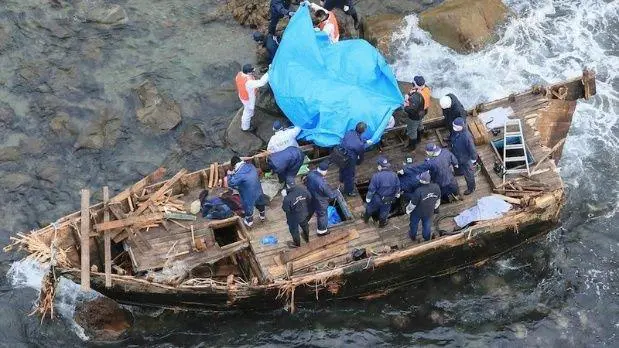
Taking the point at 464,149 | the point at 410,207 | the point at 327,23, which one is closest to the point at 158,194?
the point at 410,207

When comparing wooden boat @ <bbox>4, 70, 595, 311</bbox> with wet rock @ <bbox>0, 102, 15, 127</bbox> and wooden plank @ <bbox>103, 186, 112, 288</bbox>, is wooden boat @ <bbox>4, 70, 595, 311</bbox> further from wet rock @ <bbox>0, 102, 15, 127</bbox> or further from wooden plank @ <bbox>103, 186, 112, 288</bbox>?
wet rock @ <bbox>0, 102, 15, 127</bbox>

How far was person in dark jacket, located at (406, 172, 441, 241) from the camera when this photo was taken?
45.1ft

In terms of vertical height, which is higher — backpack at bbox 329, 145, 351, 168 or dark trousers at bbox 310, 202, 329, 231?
backpack at bbox 329, 145, 351, 168

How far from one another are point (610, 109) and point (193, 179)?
11.5 metres

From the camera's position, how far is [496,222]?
1460 centimetres

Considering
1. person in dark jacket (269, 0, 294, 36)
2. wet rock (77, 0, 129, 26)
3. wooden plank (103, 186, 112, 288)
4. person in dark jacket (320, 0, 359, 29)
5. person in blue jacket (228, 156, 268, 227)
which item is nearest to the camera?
wooden plank (103, 186, 112, 288)

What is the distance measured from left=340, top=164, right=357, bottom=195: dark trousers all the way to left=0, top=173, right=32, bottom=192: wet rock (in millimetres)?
7670

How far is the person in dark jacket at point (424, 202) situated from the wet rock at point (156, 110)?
725cm

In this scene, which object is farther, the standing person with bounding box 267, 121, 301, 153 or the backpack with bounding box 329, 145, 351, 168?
the standing person with bounding box 267, 121, 301, 153

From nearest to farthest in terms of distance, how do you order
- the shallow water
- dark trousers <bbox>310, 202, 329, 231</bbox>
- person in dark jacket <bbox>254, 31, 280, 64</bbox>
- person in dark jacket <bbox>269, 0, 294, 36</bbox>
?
dark trousers <bbox>310, 202, 329, 231</bbox>, the shallow water, person in dark jacket <bbox>269, 0, 294, 36</bbox>, person in dark jacket <bbox>254, 31, 280, 64</bbox>

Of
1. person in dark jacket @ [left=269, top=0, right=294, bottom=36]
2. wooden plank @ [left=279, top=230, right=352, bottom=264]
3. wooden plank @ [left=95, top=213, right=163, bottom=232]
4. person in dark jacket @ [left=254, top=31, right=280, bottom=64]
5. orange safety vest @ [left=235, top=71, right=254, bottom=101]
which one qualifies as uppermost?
person in dark jacket @ [left=269, top=0, right=294, bottom=36]

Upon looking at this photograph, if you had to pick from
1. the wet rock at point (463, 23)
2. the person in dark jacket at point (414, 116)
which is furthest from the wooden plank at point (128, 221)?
the wet rock at point (463, 23)

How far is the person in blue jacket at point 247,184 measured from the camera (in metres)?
13.8

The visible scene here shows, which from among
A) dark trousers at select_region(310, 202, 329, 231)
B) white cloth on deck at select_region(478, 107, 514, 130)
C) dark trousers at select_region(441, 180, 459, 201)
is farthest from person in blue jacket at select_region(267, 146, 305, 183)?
white cloth on deck at select_region(478, 107, 514, 130)
